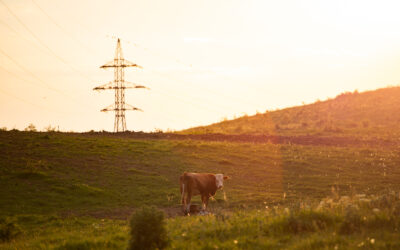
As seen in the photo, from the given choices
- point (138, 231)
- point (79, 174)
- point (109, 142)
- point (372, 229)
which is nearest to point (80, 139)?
point (109, 142)

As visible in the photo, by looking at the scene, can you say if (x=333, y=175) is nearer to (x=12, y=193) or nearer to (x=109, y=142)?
(x=109, y=142)

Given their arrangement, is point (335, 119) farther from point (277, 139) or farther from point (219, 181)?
point (219, 181)

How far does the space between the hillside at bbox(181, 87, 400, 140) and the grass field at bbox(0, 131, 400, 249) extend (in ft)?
36.2

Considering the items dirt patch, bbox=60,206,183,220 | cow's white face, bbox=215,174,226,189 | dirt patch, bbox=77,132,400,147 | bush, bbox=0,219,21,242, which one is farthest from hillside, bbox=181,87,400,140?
bush, bbox=0,219,21,242

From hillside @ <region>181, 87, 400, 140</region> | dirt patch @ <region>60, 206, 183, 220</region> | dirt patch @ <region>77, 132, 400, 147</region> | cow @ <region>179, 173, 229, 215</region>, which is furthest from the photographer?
hillside @ <region>181, 87, 400, 140</region>

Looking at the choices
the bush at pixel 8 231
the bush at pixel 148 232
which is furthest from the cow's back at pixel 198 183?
the bush at pixel 148 232

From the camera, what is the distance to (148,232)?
12602 millimetres

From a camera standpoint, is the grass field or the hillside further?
the hillside

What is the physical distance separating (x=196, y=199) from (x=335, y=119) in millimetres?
41546

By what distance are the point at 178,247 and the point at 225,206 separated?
12.7 m

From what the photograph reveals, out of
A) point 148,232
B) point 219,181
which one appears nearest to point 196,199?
point 219,181

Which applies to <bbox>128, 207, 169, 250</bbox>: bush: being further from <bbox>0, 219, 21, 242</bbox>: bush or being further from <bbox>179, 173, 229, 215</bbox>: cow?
<bbox>179, 173, 229, 215</bbox>: cow

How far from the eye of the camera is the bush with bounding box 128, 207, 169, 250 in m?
12.6

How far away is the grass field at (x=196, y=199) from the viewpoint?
12.6m
